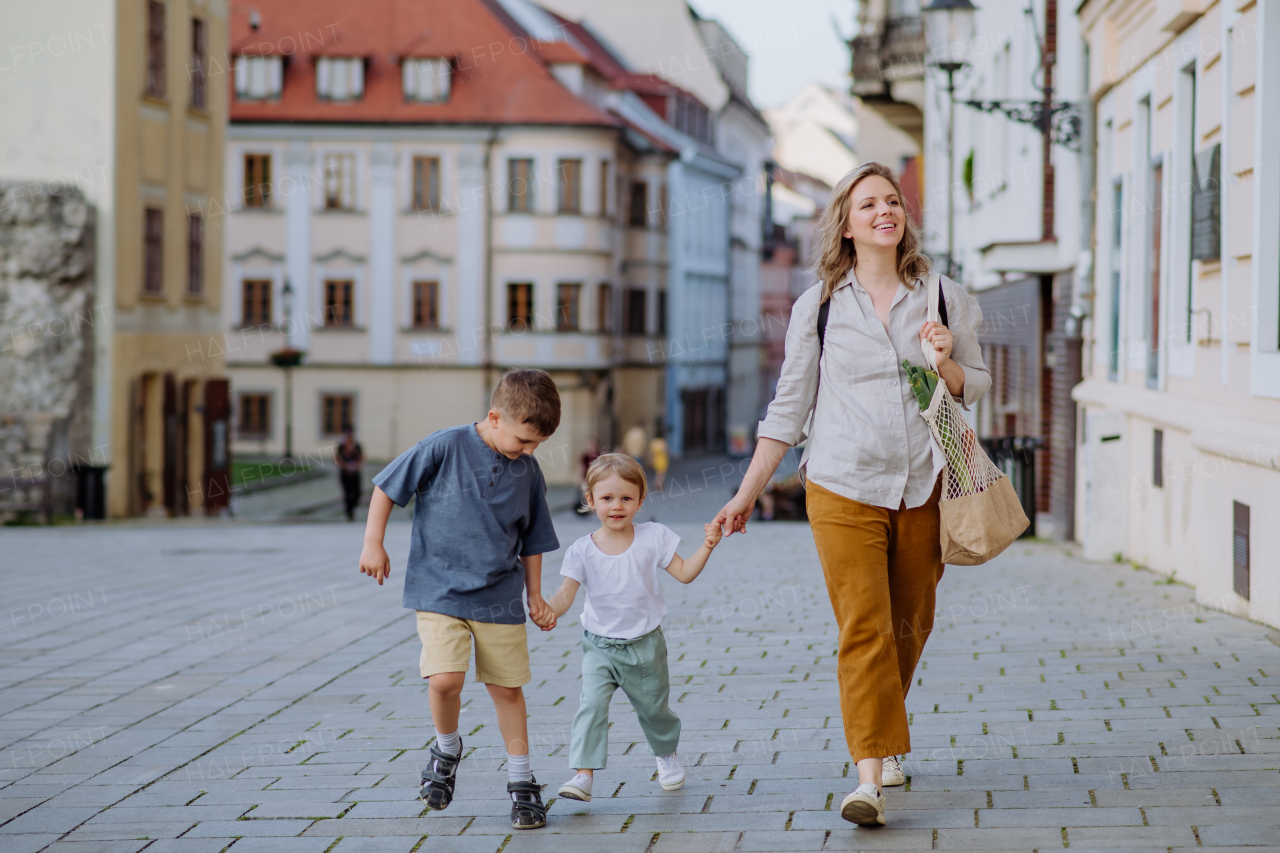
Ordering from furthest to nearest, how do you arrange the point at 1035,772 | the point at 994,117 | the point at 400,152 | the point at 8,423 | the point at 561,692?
the point at 400,152 < the point at 8,423 < the point at 994,117 < the point at 561,692 < the point at 1035,772

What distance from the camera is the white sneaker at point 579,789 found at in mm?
5090

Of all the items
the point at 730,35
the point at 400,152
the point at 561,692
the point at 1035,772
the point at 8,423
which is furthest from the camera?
the point at 730,35

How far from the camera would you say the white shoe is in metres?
5.22

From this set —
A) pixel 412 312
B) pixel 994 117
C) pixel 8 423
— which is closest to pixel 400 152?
pixel 412 312

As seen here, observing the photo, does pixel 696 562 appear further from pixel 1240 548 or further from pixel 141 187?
pixel 141 187

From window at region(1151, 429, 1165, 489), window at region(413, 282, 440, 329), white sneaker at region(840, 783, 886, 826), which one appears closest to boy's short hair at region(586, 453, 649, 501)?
white sneaker at region(840, 783, 886, 826)

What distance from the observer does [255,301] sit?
47.1m

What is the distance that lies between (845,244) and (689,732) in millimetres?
2132

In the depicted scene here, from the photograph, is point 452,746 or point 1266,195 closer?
point 452,746

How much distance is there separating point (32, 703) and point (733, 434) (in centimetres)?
5640

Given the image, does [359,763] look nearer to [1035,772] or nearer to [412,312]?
[1035,772]

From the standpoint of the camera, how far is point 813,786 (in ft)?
17.4

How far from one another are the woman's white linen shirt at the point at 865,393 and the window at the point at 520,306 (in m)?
40.9

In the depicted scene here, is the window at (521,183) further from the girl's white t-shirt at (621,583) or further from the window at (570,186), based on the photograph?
the girl's white t-shirt at (621,583)
